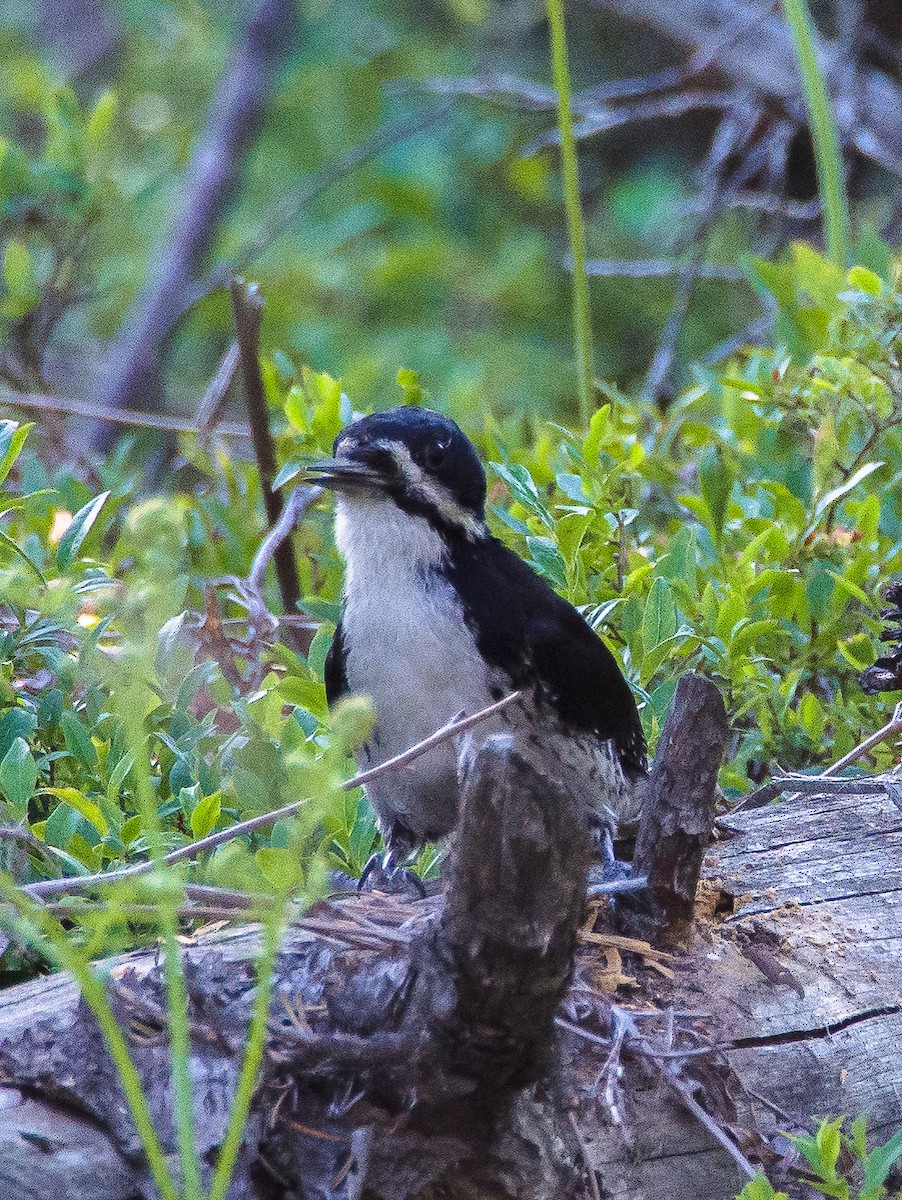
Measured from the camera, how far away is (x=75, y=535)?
9.07ft

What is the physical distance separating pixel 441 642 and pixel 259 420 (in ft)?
3.99

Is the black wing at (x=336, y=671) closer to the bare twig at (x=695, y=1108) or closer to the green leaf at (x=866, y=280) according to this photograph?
the bare twig at (x=695, y=1108)

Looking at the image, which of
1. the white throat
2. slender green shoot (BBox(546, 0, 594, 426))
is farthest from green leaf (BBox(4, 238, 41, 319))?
the white throat

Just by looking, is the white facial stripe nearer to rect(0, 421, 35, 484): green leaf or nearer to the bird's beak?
the bird's beak

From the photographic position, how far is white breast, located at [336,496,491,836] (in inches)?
104

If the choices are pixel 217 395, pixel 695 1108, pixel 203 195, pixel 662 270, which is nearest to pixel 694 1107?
pixel 695 1108

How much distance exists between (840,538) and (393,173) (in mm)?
5916

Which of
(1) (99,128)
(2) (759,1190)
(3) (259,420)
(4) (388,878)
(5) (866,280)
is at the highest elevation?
(1) (99,128)

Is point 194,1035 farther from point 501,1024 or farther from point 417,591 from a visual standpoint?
point 417,591

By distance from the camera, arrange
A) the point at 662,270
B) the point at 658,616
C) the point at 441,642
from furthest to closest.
Result: 1. the point at 662,270
2. the point at 658,616
3. the point at 441,642

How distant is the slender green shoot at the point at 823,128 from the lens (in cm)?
399

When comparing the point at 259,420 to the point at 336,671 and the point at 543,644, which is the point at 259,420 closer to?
the point at 336,671

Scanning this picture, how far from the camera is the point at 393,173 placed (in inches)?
342

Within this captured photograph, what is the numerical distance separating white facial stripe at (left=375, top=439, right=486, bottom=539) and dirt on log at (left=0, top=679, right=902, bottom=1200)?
0.73 meters
